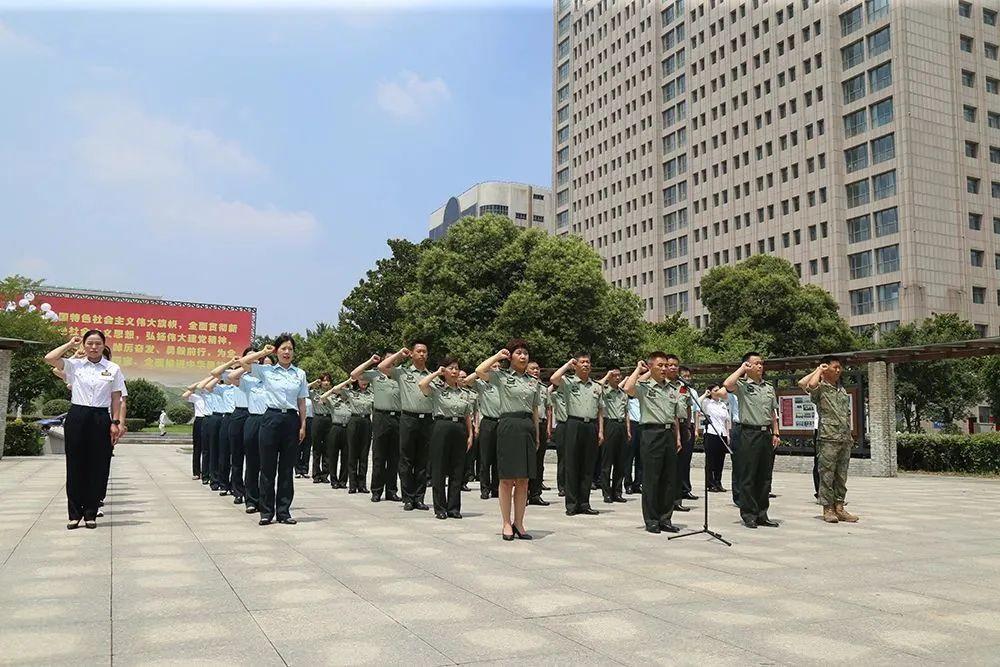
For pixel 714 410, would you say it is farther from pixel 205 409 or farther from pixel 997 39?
pixel 997 39

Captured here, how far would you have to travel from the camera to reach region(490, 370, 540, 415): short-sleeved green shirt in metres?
7.66

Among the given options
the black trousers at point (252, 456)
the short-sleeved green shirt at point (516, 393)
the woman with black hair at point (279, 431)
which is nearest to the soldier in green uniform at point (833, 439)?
the short-sleeved green shirt at point (516, 393)

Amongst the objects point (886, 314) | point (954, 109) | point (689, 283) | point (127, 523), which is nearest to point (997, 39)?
point (954, 109)

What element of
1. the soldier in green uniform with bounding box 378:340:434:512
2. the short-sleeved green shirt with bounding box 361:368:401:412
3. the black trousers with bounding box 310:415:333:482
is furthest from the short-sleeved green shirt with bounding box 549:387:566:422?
the black trousers with bounding box 310:415:333:482

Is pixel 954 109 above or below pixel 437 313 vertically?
above

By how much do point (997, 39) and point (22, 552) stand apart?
64.8 meters

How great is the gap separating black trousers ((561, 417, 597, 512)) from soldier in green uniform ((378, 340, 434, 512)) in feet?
5.51

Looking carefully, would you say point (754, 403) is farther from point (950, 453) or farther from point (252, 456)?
point (950, 453)

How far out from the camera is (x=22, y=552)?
627 centimetres

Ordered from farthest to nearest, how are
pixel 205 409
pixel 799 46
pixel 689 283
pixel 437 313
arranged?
pixel 689 283 < pixel 799 46 < pixel 437 313 < pixel 205 409

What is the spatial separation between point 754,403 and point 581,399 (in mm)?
1996

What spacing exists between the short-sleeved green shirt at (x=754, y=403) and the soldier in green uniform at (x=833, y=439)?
40cm

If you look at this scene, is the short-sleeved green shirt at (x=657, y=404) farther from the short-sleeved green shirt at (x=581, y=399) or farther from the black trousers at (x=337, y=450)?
the black trousers at (x=337, y=450)

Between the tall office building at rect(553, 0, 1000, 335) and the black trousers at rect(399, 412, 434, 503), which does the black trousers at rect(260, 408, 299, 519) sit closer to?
the black trousers at rect(399, 412, 434, 503)
